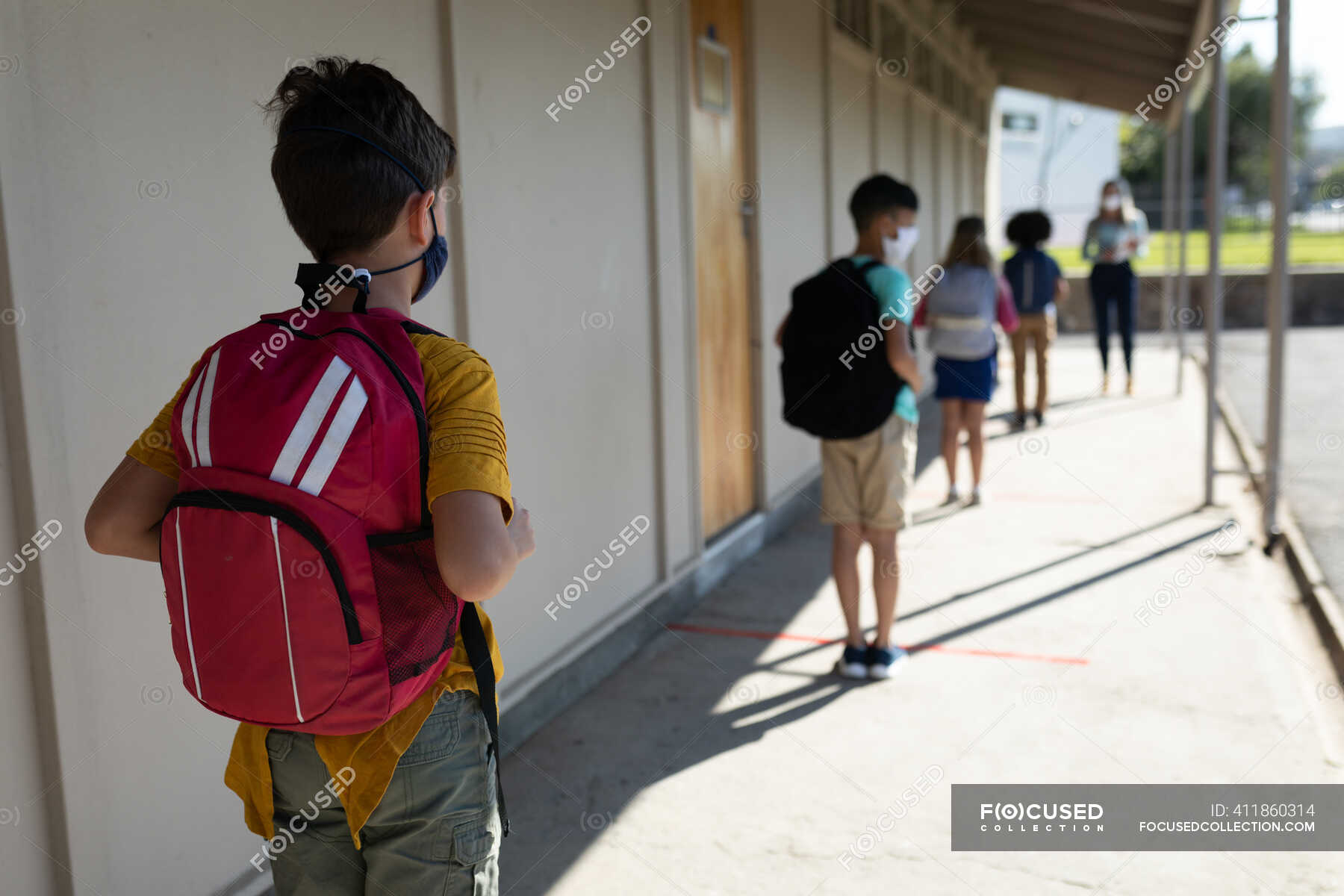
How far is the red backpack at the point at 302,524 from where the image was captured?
49.3 inches

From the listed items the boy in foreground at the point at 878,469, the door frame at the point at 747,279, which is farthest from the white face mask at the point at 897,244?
the door frame at the point at 747,279

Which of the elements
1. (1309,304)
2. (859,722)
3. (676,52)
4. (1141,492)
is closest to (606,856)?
(859,722)

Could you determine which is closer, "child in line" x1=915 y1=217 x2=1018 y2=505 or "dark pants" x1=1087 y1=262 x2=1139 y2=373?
"child in line" x1=915 y1=217 x2=1018 y2=505

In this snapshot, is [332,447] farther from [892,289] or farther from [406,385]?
[892,289]

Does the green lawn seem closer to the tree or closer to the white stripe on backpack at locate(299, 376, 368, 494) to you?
the tree

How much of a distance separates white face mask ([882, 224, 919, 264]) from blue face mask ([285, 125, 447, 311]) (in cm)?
293

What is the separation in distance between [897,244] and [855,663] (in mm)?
1632

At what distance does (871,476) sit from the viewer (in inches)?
167

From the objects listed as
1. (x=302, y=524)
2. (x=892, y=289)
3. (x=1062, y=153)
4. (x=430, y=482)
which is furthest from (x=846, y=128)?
(x=1062, y=153)

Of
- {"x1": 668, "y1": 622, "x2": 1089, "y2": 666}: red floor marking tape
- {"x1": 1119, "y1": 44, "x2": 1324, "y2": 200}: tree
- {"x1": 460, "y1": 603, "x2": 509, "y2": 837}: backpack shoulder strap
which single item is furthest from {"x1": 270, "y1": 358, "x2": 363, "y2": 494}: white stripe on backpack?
{"x1": 1119, "y1": 44, "x2": 1324, "y2": 200}: tree

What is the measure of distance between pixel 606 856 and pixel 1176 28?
1030 centimetres

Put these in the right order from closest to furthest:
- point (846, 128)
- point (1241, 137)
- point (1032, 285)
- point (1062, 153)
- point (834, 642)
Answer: point (834, 642)
point (846, 128)
point (1032, 285)
point (1241, 137)
point (1062, 153)

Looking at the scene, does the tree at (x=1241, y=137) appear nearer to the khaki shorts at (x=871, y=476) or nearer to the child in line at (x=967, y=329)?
the child in line at (x=967, y=329)

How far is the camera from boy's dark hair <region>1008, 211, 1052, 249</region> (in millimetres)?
9031
